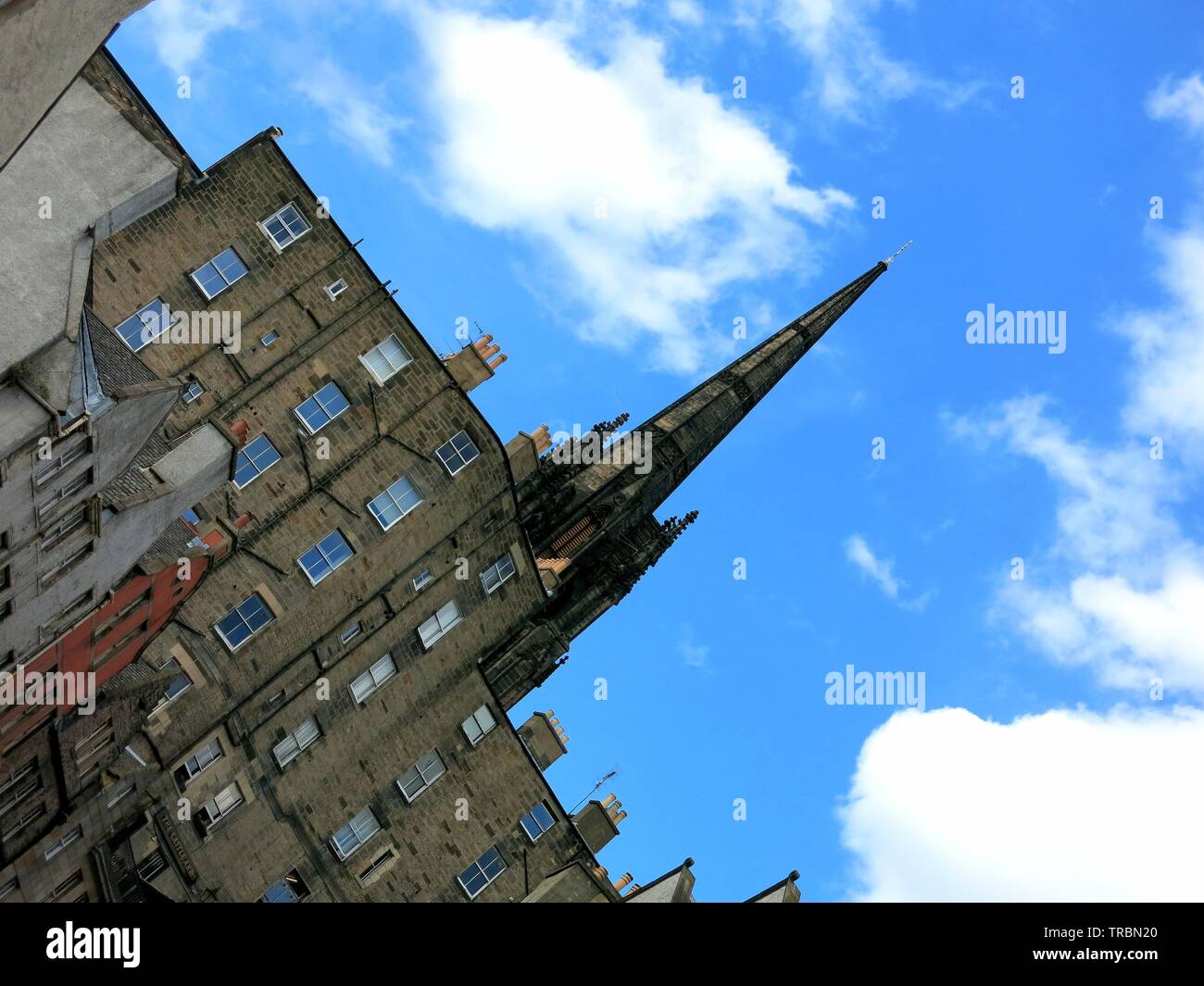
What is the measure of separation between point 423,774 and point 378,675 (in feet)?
11.0

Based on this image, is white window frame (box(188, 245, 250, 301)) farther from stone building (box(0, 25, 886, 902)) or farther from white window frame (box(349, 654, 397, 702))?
white window frame (box(349, 654, 397, 702))

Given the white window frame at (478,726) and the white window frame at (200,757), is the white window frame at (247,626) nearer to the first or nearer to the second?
the white window frame at (200,757)

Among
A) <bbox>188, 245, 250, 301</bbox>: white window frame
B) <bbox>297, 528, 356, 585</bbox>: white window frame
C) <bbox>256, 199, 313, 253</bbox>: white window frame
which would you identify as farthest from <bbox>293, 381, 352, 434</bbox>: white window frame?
<bbox>256, 199, 313, 253</bbox>: white window frame

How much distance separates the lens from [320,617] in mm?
Answer: 36062

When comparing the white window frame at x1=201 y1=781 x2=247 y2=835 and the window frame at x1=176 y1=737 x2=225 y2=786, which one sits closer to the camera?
the window frame at x1=176 y1=737 x2=225 y2=786

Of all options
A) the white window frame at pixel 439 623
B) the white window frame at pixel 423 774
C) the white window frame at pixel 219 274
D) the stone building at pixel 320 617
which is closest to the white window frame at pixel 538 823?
the stone building at pixel 320 617

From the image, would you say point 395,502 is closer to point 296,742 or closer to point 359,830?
point 296,742

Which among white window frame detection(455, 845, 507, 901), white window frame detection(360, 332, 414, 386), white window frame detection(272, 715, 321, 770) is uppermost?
white window frame detection(360, 332, 414, 386)

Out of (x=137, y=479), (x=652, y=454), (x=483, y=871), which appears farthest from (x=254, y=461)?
(x=652, y=454)

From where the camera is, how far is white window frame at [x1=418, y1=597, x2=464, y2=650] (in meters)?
39.2

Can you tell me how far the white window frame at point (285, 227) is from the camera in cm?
3652

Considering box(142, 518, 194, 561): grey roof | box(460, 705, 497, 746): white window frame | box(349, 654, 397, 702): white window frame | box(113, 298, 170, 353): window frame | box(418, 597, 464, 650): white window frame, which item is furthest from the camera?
box(460, 705, 497, 746): white window frame

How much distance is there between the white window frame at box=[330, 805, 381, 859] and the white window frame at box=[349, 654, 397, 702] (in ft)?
10.6
